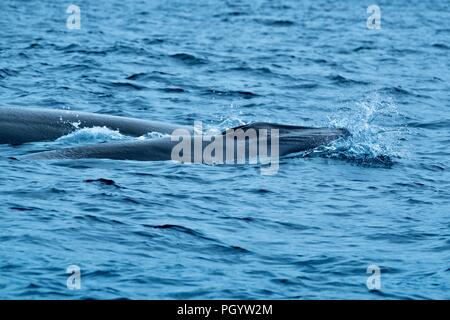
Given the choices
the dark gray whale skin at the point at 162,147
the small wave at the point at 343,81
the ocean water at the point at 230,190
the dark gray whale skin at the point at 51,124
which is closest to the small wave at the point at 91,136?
the ocean water at the point at 230,190

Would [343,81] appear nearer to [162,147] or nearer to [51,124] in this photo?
[51,124]

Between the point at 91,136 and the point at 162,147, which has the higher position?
the point at 91,136

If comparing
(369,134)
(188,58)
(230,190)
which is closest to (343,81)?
(188,58)

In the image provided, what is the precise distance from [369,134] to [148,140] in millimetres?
4286

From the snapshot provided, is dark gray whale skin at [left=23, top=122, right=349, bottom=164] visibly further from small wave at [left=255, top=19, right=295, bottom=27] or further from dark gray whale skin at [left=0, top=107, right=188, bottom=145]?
small wave at [left=255, top=19, right=295, bottom=27]

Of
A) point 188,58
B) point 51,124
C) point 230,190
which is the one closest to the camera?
point 230,190

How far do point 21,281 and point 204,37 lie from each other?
27.4m

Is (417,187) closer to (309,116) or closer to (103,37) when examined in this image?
(309,116)

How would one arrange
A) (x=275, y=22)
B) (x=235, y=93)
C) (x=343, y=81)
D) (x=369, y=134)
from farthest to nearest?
1. (x=275, y=22)
2. (x=343, y=81)
3. (x=235, y=93)
4. (x=369, y=134)

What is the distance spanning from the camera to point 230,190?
14.3m

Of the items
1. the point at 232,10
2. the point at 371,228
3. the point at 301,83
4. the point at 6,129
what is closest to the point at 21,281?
the point at 371,228

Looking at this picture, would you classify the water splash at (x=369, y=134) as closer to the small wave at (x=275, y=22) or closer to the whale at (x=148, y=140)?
the whale at (x=148, y=140)

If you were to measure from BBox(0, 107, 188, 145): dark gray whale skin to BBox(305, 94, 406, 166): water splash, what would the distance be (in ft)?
10.4

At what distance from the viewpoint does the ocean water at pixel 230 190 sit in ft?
34.4
